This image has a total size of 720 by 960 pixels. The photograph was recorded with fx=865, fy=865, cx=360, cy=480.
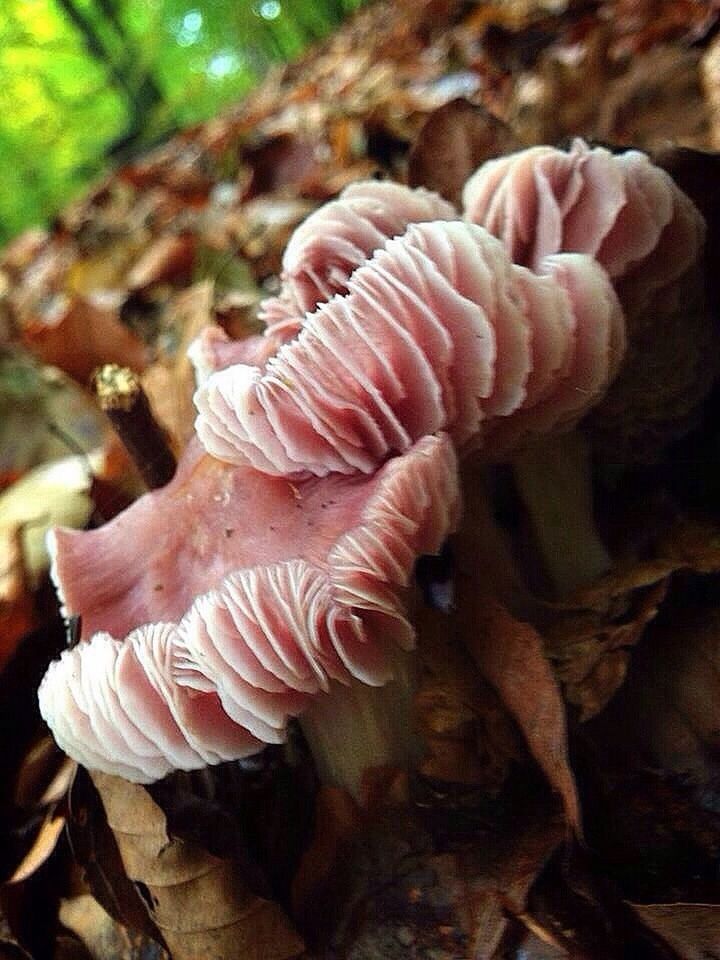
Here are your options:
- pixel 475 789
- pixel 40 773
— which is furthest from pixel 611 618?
pixel 40 773

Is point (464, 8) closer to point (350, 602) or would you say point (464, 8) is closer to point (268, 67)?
point (350, 602)

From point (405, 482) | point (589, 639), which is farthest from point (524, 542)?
point (405, 482)

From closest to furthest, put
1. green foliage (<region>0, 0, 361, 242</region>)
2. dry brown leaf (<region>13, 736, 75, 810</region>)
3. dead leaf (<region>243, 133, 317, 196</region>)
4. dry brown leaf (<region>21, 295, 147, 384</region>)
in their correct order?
dry brown leaf (<region>13, 736, 75, 810</region>) → dry brown leaf (<region>21, 295, 147, 384</region>) → dead leaf (<region>243, 133, 317, 196</region>) → green foliage (<region>0, 0, 361, 242</region>)

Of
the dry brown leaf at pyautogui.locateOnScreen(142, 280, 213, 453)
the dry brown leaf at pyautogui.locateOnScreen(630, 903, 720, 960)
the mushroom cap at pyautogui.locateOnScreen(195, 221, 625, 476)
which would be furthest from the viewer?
the dry brown leaf at pyautogui.locateOnScreen(142, 280, 213, 453)

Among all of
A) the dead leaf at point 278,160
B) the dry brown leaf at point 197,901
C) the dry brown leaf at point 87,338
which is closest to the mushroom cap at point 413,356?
the dry brown leaf at point 197,901

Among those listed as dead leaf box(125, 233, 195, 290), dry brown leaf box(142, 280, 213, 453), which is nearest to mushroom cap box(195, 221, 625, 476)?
dry brown leaf box(142, 280, 213, 453)

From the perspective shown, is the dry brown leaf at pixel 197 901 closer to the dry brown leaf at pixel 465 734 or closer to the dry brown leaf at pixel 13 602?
the dry brown leaf at pixel 465 734

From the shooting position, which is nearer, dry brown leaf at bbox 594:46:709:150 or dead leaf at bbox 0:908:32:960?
dead leaf at bbox 0:908:32:960

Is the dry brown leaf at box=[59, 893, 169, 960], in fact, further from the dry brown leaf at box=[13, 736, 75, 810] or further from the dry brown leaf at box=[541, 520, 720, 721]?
the dry brown leaf at box=[541, 520, 720, 721]
